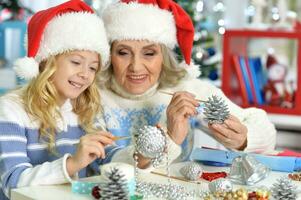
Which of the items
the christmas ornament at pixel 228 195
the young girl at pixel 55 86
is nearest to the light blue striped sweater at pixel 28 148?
the young girl at pixel 55 86

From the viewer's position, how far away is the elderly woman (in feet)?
6.17

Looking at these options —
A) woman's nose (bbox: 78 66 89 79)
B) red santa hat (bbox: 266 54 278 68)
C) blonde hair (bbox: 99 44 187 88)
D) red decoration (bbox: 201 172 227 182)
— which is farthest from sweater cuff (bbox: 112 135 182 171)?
red santa hat (bbox: 266 54 278 68)

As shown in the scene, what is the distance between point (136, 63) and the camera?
6.13 feet

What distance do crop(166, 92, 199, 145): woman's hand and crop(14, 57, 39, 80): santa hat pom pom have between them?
1.26 feet

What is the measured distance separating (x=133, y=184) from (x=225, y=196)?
0.20m

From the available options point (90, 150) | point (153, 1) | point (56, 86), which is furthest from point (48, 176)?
point (153, 1)

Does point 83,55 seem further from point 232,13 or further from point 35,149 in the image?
Result: point 232,13

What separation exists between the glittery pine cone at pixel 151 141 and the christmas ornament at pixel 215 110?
170 millimetres

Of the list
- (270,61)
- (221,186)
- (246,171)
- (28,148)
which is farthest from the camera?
(270,61)

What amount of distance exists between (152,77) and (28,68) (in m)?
0.42

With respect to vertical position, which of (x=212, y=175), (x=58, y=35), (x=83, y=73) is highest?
(x=58, y=35)

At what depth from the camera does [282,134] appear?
306 centimetres

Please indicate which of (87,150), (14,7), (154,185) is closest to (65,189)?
(87,150)

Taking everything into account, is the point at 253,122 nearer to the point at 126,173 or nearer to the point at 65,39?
the point at 65,39
